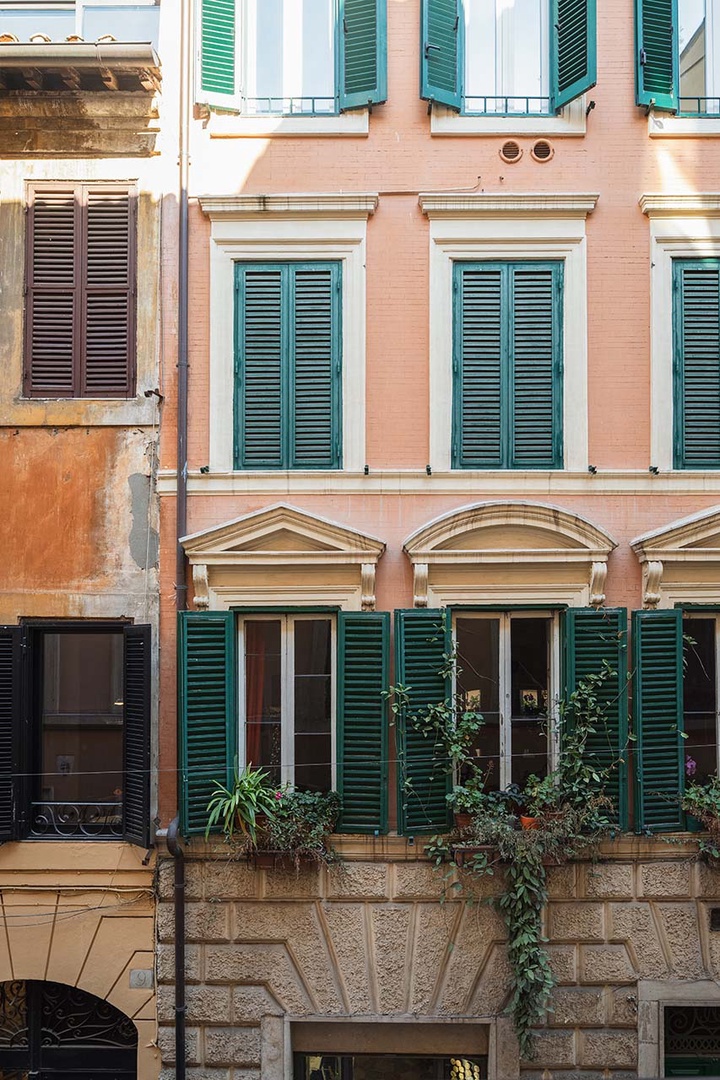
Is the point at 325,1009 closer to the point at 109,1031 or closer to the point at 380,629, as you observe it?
the point at 109,1031

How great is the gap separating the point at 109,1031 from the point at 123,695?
126 inches

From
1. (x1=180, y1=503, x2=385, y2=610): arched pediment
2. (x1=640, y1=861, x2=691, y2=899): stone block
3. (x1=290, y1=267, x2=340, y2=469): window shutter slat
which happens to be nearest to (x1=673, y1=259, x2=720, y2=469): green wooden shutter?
(x1=180, y1=503, x2=385, y2=610): arched pediment

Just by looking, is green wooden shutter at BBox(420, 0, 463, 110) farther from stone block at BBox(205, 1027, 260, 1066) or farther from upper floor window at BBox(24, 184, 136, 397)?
stone block at BBox(205, 1027, 260, 1066)

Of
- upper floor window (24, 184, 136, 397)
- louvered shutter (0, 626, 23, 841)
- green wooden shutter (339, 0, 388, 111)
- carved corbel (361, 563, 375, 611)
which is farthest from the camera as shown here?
upper floor window (24, 184, 136, 397)

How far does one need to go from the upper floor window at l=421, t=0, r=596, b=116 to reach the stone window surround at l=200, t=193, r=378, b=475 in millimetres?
1451

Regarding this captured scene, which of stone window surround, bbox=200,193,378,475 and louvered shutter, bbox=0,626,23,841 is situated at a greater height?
stone window surround, bbox=200,193,378,475

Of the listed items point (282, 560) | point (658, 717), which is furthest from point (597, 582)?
point (282, 560)

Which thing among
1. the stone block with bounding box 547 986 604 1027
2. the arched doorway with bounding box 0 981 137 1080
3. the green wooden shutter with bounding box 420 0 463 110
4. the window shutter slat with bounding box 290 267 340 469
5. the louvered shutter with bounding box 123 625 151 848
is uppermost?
the green wooden shutter with bounding box 420 0 463 110

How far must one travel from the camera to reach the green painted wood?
33.1ft

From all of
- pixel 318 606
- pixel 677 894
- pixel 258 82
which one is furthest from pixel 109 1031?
pixel 258 82

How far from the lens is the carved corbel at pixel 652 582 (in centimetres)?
986

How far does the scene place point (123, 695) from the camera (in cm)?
1012

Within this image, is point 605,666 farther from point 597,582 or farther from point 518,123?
point 518,123

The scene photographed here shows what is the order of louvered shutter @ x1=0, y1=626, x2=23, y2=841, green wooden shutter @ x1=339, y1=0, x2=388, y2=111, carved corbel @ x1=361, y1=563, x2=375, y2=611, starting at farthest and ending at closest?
green wooden shutter @ x1=339, y1=0, x2=388, y2=111
louvered shutter @ x1=0, y1=626, x2=23, y2=841
carved corbel @ x1=361, y1=563, x2=375, y2=611
